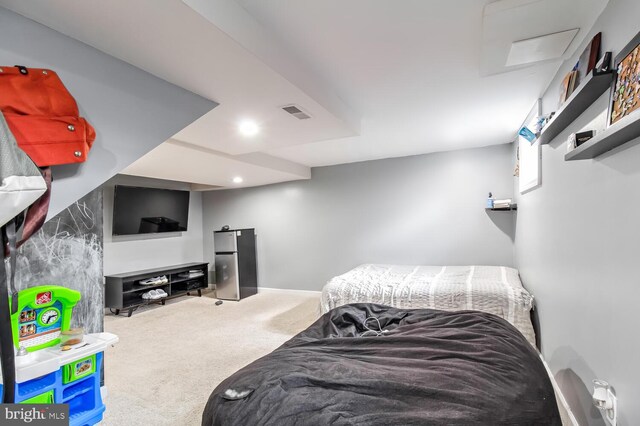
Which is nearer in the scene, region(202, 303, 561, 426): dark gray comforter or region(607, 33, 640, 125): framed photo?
region(607, 33, 640, 125): framed photo

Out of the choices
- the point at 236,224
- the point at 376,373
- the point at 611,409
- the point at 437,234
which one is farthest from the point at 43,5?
the point at 236,224

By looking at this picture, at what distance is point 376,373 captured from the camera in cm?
148

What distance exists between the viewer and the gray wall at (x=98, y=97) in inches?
50.5

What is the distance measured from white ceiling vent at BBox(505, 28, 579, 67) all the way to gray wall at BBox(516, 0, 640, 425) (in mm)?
131

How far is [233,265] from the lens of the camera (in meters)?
5.60

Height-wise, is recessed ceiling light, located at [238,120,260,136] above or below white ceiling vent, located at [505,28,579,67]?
below

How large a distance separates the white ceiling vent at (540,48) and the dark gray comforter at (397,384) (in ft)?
5.39

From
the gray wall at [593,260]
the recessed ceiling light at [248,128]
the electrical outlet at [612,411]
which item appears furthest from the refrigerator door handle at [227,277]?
the electrical outlet at [612,411]

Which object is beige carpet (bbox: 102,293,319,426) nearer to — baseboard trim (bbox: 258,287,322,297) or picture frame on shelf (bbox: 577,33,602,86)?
baseboard trim (bbox: 258,287,322,297)

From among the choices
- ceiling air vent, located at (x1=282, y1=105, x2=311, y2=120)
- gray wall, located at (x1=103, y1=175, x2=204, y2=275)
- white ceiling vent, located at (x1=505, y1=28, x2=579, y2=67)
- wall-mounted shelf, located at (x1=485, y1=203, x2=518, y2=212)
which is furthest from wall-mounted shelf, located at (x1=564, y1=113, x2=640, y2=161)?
gray wall, located at (x1=103, y1=175, x2=204, y2=275)

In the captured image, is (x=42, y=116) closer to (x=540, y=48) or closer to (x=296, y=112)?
(x=296, y=112)

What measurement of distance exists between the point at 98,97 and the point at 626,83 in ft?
7.23

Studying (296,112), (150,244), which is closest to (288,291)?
(150,244)

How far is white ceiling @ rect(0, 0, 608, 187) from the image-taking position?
138cm
